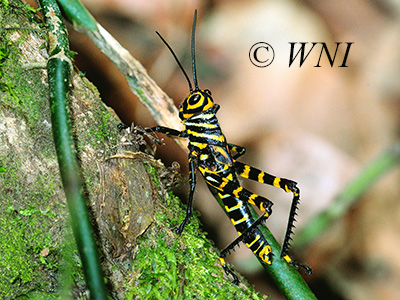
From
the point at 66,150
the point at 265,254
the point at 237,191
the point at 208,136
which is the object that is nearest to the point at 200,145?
the point at 208,136

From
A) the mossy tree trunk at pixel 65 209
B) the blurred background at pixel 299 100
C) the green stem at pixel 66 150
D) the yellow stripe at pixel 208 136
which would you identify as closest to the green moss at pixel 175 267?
the mossy tree trunk at pixel 65 209

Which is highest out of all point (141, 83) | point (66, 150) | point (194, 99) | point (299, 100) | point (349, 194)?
point (299, 100)

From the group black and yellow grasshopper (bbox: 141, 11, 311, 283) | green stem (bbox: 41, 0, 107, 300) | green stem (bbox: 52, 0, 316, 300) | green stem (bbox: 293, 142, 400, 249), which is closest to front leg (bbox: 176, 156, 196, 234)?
black and yellow grasshopper (bbox: 141, 11, 311, 283)

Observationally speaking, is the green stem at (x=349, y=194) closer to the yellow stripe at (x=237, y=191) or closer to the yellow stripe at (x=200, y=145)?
the yellow stripe at (x=237, y=191)

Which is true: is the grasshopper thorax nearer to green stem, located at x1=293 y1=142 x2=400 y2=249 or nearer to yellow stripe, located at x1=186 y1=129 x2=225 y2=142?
yellow stripe, located at x1=186 y1=129 x2=225 y2=142

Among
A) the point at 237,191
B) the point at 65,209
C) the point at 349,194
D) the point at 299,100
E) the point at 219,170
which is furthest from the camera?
the point at 299,100

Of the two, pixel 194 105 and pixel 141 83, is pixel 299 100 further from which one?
pixel 141 83

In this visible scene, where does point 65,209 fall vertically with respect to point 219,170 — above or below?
below
